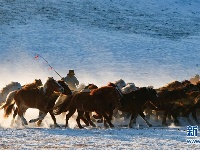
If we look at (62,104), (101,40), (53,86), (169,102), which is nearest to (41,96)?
(53,86)

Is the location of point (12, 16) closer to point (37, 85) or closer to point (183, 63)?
point (183, 63)

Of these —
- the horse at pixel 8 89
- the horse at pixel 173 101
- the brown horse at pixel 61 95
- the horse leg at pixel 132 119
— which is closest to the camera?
the brown horse at pixel 61 95

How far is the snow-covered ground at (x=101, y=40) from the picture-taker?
1539 inches

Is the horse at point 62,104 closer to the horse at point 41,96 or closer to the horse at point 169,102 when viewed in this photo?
the horse at point 41,96

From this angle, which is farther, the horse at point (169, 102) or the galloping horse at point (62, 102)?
the horse at point (169, 102)

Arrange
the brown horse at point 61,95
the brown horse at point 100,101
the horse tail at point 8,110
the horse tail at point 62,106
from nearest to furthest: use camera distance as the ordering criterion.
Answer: the brown horse at point 100,101 < the brown horse at point 61,95 < the horse tail at point 62,106 < the horse tail at point 8,110

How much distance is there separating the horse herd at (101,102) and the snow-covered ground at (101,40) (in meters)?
1.56

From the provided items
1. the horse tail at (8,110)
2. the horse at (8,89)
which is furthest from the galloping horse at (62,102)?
the horse at (8,89)

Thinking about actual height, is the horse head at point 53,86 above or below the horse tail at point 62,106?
above

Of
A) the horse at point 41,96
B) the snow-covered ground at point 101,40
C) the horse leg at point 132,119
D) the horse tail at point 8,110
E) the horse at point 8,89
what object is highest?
the snow-covered ground at point 101,40

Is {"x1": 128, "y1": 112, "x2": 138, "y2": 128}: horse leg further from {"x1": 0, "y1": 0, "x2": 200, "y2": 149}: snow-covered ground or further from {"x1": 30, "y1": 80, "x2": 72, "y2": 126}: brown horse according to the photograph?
{"x1": 0, "y1": 0, "x2": 200, "y2": 149}: snow-covered ground

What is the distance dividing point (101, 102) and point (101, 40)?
3565 cm

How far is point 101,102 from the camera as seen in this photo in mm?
14781

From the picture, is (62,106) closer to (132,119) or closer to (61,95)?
(61,95)
